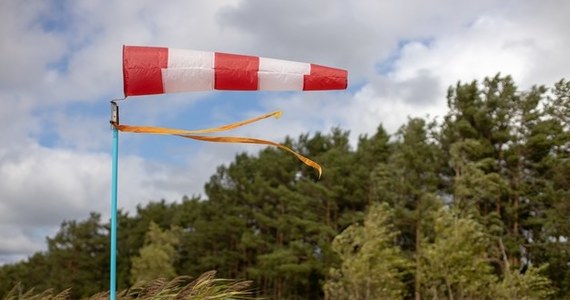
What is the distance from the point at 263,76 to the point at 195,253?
54624 millimetres

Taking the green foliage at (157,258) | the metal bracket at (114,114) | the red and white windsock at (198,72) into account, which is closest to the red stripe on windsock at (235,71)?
the red and white windsock at (198,72)

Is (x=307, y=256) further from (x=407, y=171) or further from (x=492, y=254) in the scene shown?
(x=492, y=254)

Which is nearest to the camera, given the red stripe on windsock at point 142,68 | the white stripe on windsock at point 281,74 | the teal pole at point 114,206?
the teal pole at point 114,206

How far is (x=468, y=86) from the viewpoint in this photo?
38.6 meters

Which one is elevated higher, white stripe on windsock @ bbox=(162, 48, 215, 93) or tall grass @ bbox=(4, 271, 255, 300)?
white stripe on windsock @ bbox=(162, 48, 215, 93)

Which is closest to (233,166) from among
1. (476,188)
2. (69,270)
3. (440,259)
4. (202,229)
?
(202,229)

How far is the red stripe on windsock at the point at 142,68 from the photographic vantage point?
5.05 meters

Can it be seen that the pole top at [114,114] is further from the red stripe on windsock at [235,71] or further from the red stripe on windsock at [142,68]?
the red stripe on windsock at [235,71]

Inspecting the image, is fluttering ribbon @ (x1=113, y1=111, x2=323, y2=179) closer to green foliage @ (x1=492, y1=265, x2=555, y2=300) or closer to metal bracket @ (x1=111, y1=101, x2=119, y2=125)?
metal bracket @ (x1=111, y1=101, x2=119, y2=125)

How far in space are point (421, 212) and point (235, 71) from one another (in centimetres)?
3274

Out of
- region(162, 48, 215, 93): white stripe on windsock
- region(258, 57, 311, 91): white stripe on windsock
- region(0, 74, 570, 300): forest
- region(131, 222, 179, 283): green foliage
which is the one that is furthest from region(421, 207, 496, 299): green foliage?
region(131, 222, 179, 283): green foliage

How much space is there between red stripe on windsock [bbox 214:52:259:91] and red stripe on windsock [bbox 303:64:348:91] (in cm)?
43

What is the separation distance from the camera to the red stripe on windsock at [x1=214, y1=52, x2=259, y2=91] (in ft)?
16.9

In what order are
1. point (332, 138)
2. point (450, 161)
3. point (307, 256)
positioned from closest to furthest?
point (450, 161) < point (307, 256) < point (332, 138)
